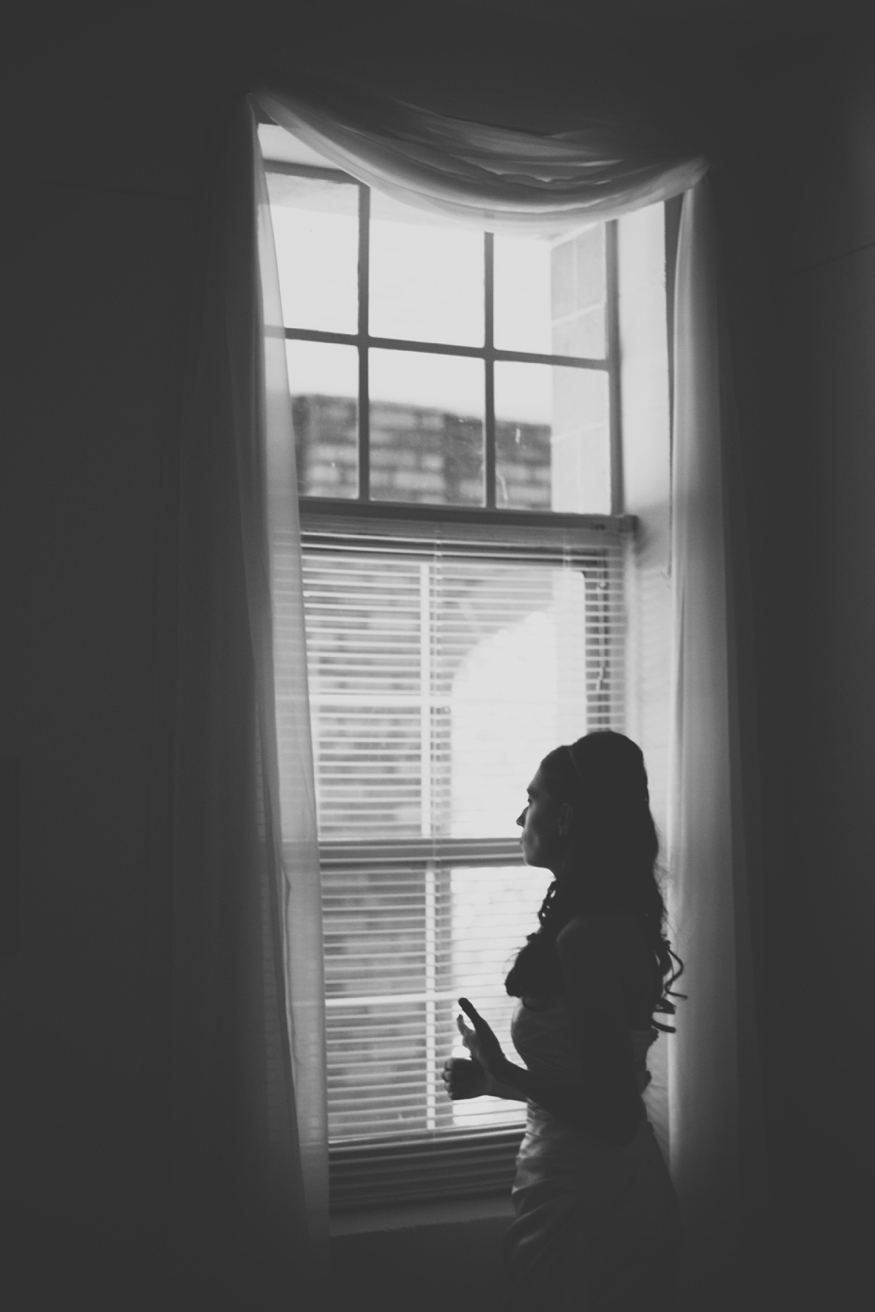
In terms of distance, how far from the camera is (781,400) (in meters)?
3.12

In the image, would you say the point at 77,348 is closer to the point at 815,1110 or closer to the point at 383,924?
the point at 383,924

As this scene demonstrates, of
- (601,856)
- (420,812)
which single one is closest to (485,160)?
(420,812)

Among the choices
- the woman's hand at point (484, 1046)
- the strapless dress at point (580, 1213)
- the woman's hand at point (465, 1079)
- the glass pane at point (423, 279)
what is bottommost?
the strapless dress at point (580, 1213)

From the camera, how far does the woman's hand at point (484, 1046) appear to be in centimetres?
198

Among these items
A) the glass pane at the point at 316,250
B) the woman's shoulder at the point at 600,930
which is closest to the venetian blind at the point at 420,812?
the glass pane at the point at 316,250

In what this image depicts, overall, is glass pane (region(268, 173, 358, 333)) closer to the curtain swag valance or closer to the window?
the window

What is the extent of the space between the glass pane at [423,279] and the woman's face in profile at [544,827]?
4.49ft

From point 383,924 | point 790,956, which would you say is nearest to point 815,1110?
point 790,956

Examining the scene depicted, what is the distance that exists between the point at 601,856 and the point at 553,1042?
13.0 inches

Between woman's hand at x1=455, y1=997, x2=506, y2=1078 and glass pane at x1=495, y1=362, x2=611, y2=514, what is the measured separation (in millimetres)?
1452

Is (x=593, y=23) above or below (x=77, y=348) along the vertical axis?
above

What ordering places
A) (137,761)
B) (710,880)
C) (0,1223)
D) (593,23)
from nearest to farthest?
1. (0,1223)
2. (137,761)
3. (710,880)
4. (593,23)

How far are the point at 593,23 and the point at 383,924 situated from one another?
2.36 meters

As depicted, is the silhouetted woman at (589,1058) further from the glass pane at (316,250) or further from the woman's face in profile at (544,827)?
the glass pane at (316,250)
